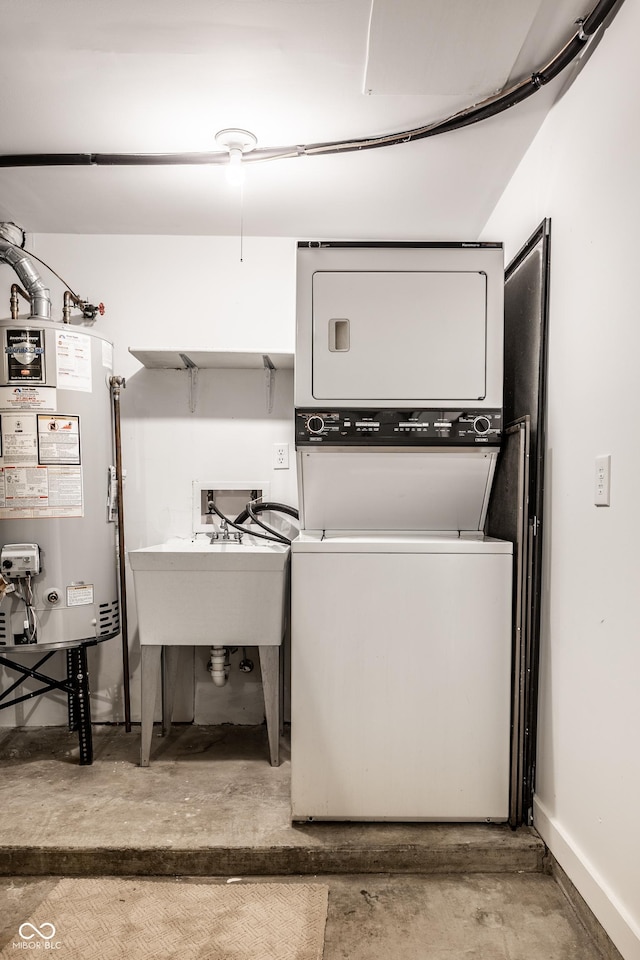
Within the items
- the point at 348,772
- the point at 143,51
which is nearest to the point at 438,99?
the point at 143,51

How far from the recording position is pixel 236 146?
7.20 ft

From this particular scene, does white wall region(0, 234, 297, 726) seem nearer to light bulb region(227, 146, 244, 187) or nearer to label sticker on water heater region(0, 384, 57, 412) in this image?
label sticker on water heater region(0, 384, 57, 412)

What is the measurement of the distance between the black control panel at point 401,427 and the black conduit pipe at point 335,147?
956 mm

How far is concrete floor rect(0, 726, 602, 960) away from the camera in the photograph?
1631 millimetres

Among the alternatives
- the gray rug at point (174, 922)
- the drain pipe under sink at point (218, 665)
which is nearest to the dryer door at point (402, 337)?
the drain pipe under sink at point (218, 665)

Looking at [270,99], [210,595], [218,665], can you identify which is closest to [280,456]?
[210,595]

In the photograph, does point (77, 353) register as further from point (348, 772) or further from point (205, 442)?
point (348, 772)

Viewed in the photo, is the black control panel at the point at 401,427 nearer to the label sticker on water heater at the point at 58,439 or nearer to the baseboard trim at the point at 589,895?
the label sticker on water heater at the point at 58,439

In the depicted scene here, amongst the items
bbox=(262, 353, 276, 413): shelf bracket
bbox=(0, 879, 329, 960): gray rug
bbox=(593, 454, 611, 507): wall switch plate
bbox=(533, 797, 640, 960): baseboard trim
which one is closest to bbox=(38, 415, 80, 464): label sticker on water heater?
bbox=(262, 353, 276, 413): shelf bracket

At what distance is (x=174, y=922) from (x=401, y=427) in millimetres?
1611

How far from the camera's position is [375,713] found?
6.52 ft

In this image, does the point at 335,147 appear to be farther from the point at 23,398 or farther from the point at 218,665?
the point at 218,665

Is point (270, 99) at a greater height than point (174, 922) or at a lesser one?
greater

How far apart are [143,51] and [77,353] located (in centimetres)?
114
